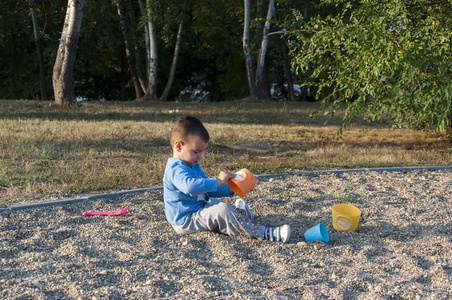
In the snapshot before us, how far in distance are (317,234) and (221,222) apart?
2.54ft

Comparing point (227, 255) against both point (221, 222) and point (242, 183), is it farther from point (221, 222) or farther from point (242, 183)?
point (242, 183)

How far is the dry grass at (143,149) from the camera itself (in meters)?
5.22

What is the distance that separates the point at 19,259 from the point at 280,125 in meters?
8.37

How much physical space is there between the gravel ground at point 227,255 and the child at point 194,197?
0.30ft

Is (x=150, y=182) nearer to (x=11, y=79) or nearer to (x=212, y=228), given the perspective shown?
(x=212, y=228)

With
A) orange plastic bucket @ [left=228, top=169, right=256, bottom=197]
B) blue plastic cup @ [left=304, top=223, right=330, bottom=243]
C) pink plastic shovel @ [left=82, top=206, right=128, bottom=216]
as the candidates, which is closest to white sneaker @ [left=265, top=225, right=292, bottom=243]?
blue plastic cup @ [left=304, top=223, right=330, bottom=243]

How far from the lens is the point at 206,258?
3.20 metres

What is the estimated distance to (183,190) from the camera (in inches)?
137

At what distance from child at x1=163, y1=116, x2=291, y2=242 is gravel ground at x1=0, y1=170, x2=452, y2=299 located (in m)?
0.09

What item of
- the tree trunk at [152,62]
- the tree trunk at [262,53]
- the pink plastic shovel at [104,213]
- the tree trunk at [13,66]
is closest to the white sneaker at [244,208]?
the pink plastic shovel at [104,213]

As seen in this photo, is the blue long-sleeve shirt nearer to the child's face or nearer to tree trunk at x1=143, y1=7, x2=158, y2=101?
the child's face

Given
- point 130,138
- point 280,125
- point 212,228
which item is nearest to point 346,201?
point 212,228

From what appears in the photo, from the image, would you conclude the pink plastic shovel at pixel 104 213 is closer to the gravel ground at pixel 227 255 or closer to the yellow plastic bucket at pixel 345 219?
the gravel ground at pixel 227 255

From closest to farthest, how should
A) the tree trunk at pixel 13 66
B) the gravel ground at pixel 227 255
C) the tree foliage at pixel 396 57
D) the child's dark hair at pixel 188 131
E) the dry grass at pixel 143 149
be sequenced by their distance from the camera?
the gravel ground at pixel 227 255
the child's dark hair at pixel 188 131
the dry grass at pixel 143 149
the tree foliage at pixel 396 57
the tree trunk at pixel 13 66
